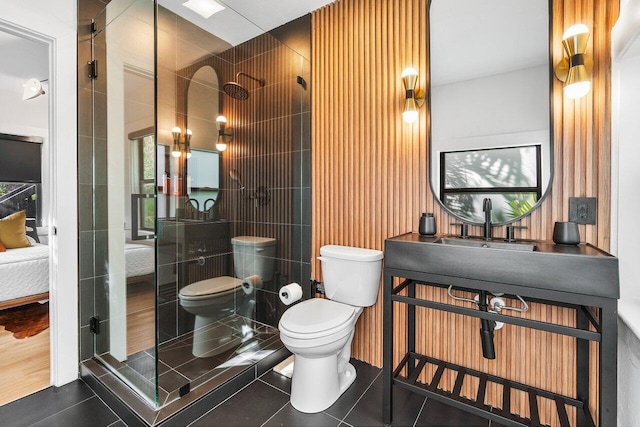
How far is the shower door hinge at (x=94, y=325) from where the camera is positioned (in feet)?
6.40

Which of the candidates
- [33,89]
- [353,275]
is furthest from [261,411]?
[33,89]

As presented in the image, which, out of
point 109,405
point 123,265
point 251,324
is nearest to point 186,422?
point 109,405

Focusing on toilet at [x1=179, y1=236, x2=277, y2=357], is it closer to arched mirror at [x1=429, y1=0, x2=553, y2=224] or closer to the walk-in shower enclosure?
the walk-in shower enclosure

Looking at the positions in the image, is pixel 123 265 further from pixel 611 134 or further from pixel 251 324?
pixel 611 134

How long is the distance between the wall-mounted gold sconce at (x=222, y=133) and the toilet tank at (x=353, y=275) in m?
1.06

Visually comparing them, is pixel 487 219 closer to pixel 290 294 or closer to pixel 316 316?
pixel 316 316

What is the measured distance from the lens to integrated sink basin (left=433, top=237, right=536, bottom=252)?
142 centimetres

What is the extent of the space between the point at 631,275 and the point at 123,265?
262cm

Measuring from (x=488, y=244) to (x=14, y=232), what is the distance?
16.3 ft

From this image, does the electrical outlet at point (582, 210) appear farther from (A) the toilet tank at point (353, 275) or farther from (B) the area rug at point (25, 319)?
(B) the area rug at point (25, 319)

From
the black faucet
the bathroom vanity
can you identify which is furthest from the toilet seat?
the black faucet

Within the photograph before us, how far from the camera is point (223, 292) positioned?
2.16 metres

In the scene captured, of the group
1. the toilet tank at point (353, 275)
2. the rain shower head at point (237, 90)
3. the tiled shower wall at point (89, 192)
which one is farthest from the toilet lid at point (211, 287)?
the rain shower head at point (237, 90)

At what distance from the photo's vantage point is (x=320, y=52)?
234 centimetres
